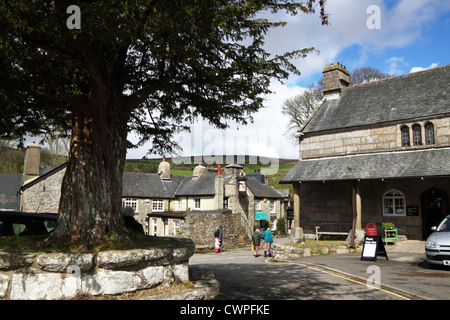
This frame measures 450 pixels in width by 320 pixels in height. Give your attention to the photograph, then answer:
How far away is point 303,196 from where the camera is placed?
74.7 feet

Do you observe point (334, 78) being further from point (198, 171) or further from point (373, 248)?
point (198, 171)

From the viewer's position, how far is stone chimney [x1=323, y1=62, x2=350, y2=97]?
2523cm

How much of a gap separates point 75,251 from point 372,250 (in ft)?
34.8

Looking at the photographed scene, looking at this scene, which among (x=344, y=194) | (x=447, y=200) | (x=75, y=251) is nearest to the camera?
(x=75, y=251)

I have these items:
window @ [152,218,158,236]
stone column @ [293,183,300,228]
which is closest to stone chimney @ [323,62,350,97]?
stone column @ [293,183,300,228]

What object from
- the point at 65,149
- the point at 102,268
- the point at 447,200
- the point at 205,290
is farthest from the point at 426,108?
the point at 65,149

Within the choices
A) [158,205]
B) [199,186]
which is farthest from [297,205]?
[158,205]

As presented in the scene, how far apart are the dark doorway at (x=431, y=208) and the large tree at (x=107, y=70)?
14.5 meters

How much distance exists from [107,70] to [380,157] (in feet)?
57.0

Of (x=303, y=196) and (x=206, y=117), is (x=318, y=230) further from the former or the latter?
(x=206, y=117)

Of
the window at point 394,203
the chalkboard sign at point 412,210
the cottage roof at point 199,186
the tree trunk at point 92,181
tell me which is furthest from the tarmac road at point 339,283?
the cottage roof at point 199,186

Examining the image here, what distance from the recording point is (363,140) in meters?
21.3

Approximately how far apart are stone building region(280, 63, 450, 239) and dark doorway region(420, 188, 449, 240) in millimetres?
46

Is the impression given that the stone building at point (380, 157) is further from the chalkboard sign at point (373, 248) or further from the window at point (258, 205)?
the window at point (258, 205)
